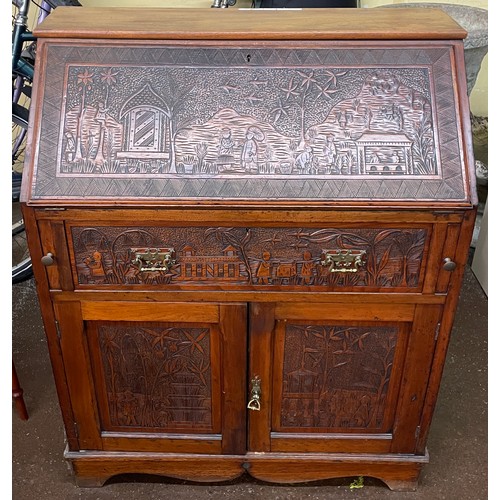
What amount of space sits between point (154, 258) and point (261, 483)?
0.95 metres

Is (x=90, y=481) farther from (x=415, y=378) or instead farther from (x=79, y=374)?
(x=415, y=378)

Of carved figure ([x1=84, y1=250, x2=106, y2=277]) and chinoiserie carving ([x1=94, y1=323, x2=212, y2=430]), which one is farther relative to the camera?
chinoiserie carving ([x1=94, y1=323, x2=212, y2=430])

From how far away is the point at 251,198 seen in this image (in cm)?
156

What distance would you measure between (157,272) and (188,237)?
0.13 m

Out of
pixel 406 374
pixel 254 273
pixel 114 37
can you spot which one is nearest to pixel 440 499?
pixel 406 374

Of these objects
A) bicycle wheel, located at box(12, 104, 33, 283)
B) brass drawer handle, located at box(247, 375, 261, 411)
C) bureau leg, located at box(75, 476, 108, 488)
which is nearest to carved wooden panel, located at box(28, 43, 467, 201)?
brass drawer handle, located at box(247, 375, 261, 411)

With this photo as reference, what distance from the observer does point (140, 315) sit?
174cm

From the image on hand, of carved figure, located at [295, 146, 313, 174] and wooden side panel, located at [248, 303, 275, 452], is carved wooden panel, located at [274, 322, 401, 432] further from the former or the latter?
carved figure, located at [295, 146, 313, 174]

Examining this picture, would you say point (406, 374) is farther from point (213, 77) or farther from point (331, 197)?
point (213, 77)

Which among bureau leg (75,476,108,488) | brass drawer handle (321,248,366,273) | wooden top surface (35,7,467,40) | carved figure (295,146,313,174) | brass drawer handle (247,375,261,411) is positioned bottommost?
bureau leg (75,476,108,488)

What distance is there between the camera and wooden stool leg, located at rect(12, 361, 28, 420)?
2.25 metres

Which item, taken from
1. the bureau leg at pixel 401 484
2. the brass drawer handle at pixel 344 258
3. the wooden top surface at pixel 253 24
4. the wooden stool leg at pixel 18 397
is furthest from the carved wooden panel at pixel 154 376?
the wooden top surface at pixel 253 24

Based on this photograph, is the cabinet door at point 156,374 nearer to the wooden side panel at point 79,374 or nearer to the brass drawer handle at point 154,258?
the wooden side panel at point 79,374

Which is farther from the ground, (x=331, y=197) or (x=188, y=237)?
(x=331, y=197)
